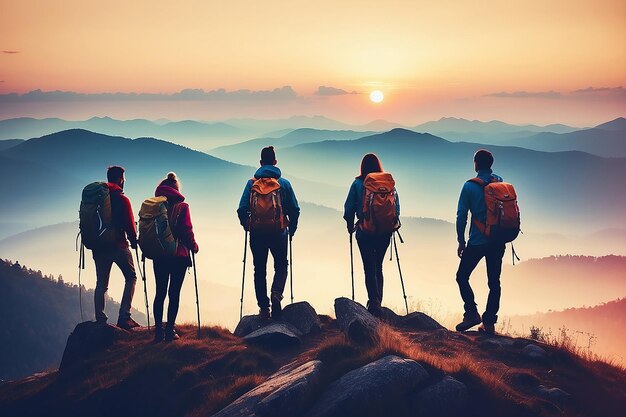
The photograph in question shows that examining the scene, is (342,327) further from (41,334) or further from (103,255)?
(41,334)

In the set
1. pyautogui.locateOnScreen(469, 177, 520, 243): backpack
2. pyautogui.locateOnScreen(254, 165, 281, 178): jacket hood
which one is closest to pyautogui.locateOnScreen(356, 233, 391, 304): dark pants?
pyautogui.locateOnScreen(469, 177, 520, 243): backpack

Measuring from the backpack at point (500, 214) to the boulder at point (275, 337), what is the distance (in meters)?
3.94

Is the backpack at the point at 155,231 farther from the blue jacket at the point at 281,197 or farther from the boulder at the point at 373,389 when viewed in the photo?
the boulder at the point at 373,389

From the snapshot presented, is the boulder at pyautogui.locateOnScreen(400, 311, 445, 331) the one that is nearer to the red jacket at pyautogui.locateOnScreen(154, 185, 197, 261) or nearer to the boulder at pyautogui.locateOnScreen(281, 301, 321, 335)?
the boulder at pyautogui.locateOnScreen(281, 301, 321, 335)

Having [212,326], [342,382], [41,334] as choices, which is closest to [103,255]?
[212,326]

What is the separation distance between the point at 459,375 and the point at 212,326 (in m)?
5.46

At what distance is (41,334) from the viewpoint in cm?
11175

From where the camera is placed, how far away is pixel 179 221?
10406mm

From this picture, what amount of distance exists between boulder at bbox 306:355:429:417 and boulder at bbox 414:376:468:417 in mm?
197

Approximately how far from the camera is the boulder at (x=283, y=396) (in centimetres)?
747

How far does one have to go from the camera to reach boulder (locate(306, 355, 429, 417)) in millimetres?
7312

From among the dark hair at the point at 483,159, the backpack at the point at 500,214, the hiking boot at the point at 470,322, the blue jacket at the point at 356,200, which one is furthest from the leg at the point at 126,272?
the dark hair at the point at 483,159

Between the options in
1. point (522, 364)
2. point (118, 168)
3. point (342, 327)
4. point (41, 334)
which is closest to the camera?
point (522, 364)

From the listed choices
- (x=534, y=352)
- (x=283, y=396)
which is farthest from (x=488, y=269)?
(x=283, y=396)
